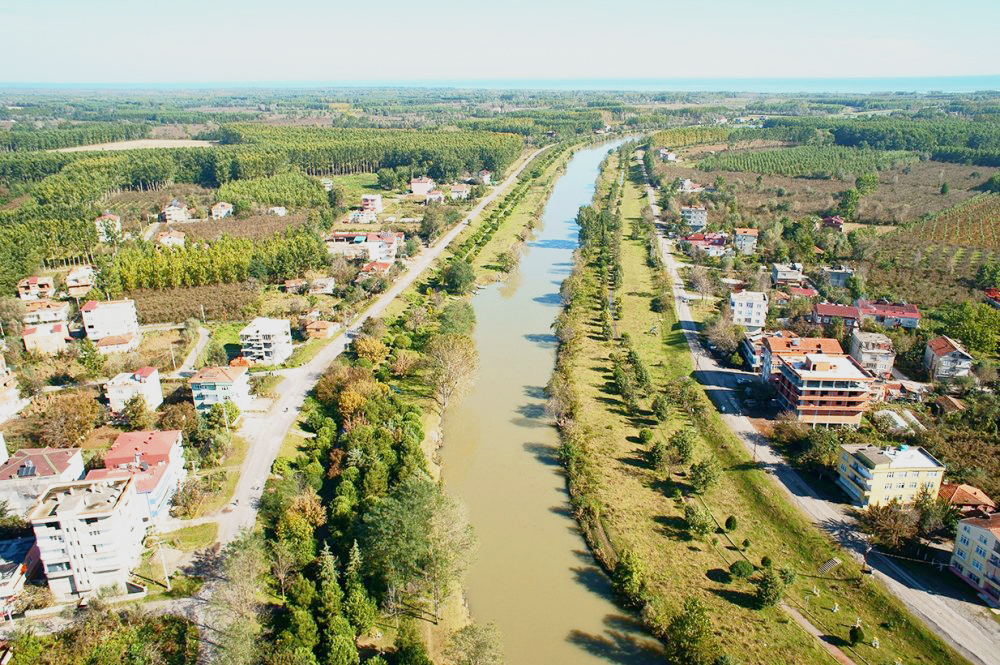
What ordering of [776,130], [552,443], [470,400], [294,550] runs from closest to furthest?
[294,550] < [552,443] < [470,400] < [776,130]

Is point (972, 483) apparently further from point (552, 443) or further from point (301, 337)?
point (301, 337)

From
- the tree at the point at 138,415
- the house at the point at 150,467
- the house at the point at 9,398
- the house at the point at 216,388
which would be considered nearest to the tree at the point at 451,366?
the house at the point at 216,388

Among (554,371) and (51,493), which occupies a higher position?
(51,493)

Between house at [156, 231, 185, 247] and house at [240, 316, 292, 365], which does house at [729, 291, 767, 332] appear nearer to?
house at [240, 316, 292, 365]

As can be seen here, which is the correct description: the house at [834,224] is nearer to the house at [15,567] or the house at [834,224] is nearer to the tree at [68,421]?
the tree at [68,421]

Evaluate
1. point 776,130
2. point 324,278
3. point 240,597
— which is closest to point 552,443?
point 240,597

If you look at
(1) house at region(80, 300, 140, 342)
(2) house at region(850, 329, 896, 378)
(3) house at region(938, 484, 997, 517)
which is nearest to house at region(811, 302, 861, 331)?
(2) house at region(850, 329, 896, 378)
